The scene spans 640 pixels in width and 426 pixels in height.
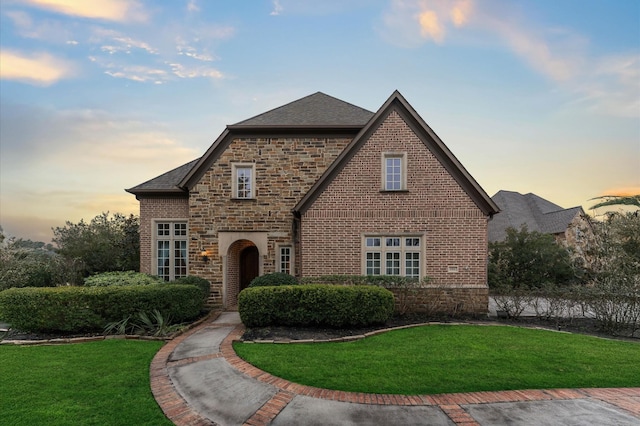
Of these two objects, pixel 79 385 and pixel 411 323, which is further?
pixel 411 323

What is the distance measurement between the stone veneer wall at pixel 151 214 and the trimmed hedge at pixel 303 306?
724cm

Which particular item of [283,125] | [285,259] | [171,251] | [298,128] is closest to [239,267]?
[285,259]

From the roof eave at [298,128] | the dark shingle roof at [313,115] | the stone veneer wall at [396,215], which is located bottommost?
the stone veneer wall at [396,215]

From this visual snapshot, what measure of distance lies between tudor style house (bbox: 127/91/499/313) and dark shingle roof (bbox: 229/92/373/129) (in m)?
0.09

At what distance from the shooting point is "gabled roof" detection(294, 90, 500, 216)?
34.9 feet

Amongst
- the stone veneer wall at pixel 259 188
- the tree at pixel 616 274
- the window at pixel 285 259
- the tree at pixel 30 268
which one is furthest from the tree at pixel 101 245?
the tree at pixel 616 274

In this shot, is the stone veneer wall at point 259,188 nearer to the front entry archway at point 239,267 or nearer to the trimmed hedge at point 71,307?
the front entry archway at point 239,267

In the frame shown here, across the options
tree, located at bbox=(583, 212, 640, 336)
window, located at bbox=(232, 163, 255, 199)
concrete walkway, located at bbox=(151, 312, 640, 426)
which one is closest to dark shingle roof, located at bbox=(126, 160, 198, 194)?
window, located at bbox=(232, 163, 255, 199)

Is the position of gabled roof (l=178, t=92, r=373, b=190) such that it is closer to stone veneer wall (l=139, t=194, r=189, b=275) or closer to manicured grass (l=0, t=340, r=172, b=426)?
stone veneer wall (l=139, t=194, r=189, b=275)

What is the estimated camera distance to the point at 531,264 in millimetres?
16688

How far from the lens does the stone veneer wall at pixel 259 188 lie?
1248cm

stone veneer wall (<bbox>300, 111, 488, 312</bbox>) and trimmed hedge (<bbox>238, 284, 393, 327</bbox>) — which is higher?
stone veneer wall (<bbox>300, 111, 488, 312</bbox>)

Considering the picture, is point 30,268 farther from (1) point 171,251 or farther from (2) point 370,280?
(2) point 370,280

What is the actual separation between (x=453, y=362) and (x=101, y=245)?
59.6ft
